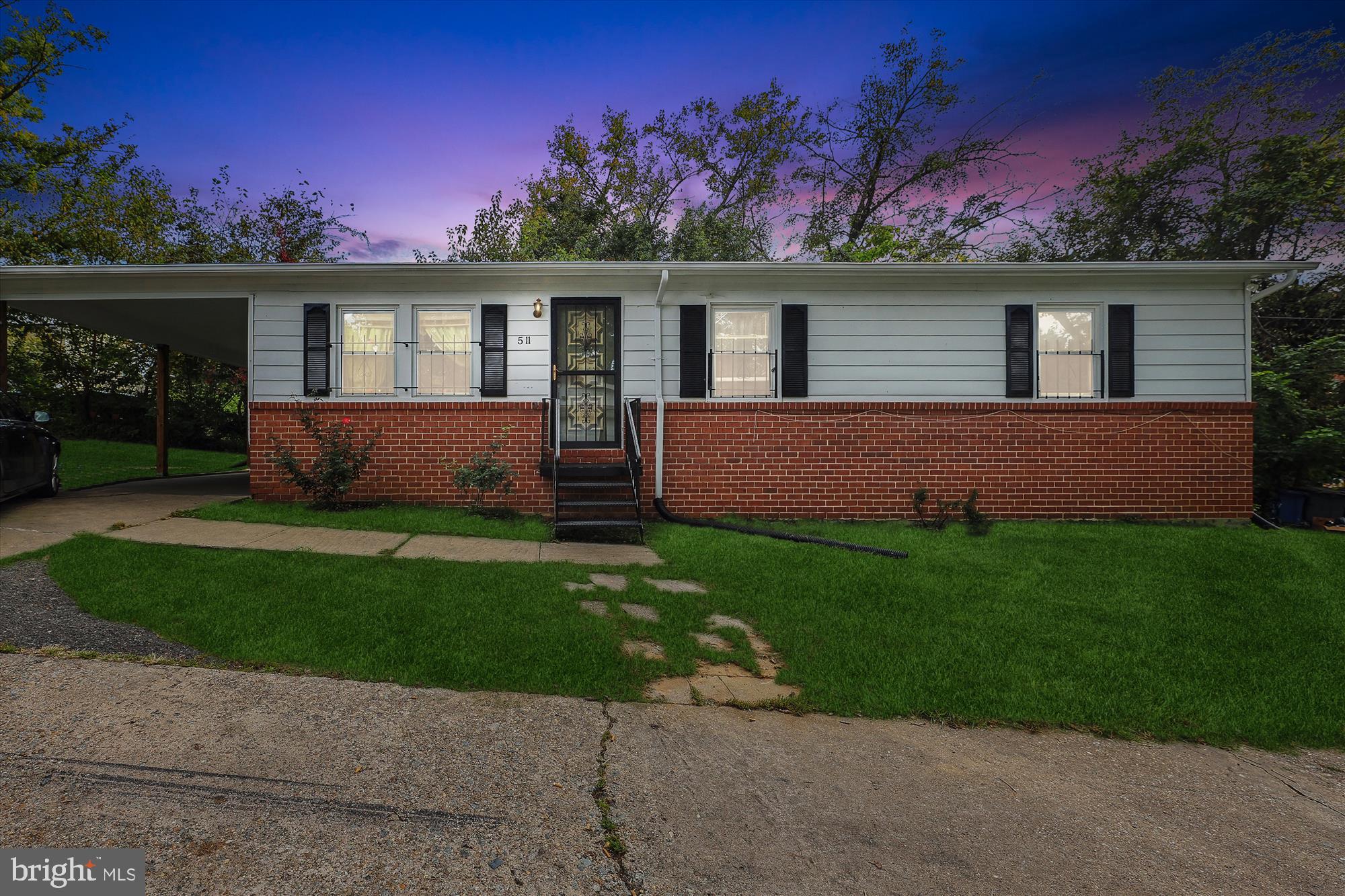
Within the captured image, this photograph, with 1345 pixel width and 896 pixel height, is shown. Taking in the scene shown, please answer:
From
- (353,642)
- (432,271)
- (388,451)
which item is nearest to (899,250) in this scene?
(432,271)

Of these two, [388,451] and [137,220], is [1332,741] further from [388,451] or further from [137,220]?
[137,220]

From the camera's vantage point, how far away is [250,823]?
1.71 m

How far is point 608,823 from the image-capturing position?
1.80 meters

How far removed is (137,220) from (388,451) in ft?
44.0

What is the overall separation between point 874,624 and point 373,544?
175 inches

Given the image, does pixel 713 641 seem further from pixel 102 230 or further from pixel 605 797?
pixel 102 230

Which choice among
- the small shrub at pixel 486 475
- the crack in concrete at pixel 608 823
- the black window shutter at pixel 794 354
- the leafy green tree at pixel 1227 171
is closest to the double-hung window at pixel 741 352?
the black window shutter at pixel 794 354

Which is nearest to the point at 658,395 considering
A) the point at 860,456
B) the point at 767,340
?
the point at 767,340

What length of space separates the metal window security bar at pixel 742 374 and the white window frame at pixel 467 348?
3049 mm

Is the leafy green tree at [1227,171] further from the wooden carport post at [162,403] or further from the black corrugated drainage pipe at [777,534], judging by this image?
the wooden carport post at [162,403]

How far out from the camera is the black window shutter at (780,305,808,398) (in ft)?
24.1

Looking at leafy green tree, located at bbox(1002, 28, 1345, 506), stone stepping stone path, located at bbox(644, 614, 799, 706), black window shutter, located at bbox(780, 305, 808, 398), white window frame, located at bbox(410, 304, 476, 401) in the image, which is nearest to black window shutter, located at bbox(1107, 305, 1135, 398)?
leafy green tree, located at bbox(1002, 28, 1345, 506)

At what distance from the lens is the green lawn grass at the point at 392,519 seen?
610 centimetres

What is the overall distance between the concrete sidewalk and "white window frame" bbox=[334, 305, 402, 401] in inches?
80.0
